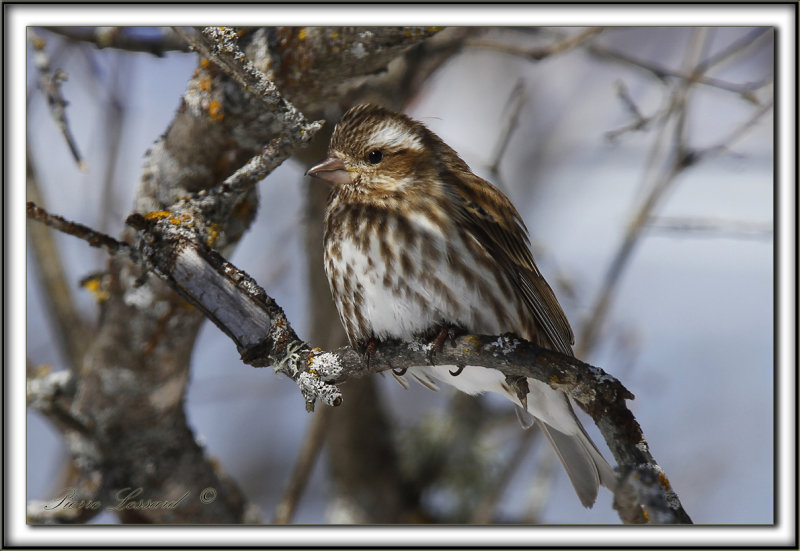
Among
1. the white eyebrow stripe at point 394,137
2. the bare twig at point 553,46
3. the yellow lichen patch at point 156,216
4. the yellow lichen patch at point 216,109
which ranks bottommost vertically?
the yellow lichen patch at point 156,216

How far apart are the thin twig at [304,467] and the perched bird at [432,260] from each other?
0.98 metres

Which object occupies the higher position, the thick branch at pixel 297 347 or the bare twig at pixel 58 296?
the bare twig at pixel 58 296

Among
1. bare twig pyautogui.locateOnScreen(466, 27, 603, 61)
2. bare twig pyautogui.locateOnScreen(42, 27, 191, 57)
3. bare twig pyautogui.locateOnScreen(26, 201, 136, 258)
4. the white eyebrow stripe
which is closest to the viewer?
bare twig pyautogui.locateOnScreen(26, 201, 136, 258)

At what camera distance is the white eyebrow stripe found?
229 centimetres

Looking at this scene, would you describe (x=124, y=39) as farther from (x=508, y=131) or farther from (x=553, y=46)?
(x=553, y=46)

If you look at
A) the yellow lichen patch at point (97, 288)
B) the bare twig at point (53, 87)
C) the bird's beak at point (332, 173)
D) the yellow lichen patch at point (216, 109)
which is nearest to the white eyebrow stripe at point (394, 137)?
the bird's beak at point (332, 173)

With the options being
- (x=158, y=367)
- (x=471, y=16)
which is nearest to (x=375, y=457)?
(x=158, y=367)

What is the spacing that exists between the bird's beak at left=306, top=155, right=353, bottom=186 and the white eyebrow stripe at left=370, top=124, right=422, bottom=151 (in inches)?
5.0

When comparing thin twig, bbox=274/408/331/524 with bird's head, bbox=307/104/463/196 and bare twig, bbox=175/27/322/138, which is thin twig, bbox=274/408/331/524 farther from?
bare twig, bbox=175/27/322/138

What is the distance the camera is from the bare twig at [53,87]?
7.52 ft

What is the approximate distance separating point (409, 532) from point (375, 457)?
157 centimetres

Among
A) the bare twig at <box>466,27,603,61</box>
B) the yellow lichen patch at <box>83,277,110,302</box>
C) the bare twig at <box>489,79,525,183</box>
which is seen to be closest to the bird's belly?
the bare twig at <box>489,79,525,183</box>

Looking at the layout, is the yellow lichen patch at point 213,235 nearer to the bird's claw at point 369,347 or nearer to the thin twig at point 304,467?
the bird's claw at point 369,347

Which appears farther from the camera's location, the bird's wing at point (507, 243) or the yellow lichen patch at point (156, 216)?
the bird's wing at point (507, 243)
